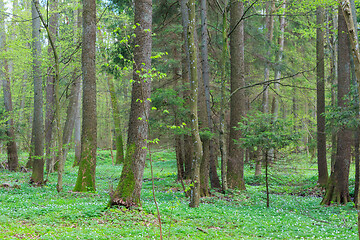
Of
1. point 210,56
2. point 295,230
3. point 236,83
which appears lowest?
point 295,230

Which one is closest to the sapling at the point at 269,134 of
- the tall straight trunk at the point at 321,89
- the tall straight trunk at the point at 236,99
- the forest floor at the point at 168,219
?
the forest floor at the point at 168,219

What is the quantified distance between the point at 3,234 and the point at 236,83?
9.88 meters

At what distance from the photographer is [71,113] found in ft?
60.8

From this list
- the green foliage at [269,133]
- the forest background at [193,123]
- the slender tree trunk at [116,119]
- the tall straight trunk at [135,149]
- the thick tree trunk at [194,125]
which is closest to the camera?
the forest background at [193,123]

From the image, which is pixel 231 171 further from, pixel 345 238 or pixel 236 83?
pixel 345 238

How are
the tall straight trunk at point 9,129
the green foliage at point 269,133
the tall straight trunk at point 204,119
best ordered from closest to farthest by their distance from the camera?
the green foliage at point 269,133 < the tall straight trunk at point 204,119 < the tall straight trunk at point 9,129

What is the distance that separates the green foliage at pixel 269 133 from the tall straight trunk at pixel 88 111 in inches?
203

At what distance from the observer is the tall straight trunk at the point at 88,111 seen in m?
10.1

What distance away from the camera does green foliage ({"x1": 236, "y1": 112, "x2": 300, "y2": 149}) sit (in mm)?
9328

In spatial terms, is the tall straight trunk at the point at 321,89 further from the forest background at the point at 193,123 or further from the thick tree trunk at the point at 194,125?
the thick tree trunk at the point at 194,125

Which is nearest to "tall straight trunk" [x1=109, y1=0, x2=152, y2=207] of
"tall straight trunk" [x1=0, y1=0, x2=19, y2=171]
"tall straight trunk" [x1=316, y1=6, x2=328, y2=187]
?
"tall straight trunk" [x1=316, y1=6, x2=328, y2=187]

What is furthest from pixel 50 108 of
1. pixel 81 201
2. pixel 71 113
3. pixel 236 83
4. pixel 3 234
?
pixel 3 234

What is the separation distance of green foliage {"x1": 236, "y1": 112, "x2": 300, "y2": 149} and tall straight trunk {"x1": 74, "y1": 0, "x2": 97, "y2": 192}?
203 inches

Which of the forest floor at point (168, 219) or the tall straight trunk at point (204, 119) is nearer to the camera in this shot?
the forest floor at point (168, 219)
